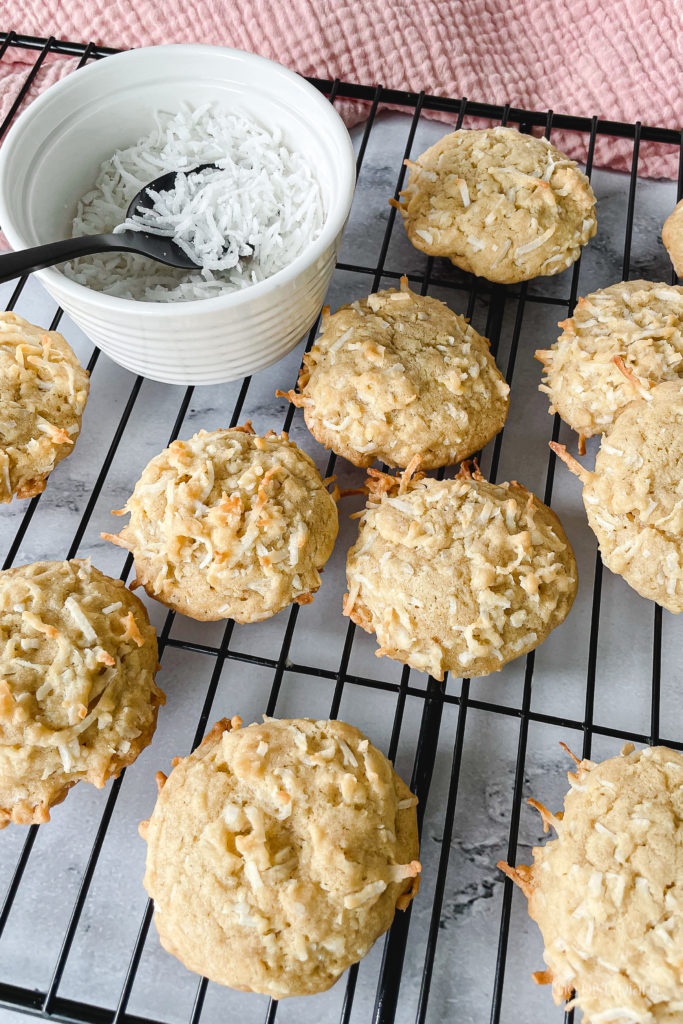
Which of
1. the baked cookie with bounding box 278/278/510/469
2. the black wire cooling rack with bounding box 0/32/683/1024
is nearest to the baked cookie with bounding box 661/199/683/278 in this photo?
the black wire cooling rack with bounding box 0/32/683/1024

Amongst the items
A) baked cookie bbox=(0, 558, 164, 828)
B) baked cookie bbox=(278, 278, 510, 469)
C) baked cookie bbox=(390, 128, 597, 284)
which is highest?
baked cookie bbox=(390, 128, 597, 284)

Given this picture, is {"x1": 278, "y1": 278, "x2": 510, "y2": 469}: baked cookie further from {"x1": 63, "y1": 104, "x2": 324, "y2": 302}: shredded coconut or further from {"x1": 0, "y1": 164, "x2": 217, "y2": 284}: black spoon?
{"x1": 0, "y1": 164, "x2": 217, "y2": 284}: black spoon

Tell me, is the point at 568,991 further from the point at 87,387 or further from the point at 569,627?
the point at 87,387

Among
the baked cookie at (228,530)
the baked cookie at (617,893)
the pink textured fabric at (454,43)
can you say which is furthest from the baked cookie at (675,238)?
the baked cookie at (617,893)

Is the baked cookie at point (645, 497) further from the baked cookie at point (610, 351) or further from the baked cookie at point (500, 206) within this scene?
the baked cookie at point (500, 206)

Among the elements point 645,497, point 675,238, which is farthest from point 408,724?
point 675,238

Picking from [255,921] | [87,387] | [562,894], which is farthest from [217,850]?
[87,387]
